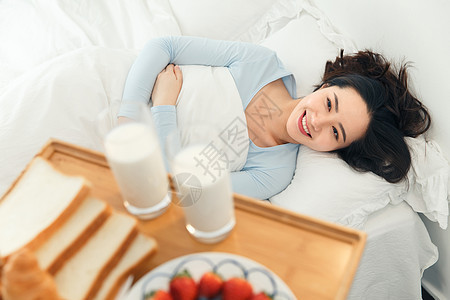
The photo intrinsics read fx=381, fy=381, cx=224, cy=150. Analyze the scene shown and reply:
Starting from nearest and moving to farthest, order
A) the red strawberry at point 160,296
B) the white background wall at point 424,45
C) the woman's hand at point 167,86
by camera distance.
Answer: the red strawberry at point 160,296, the white background wall at point 424,45, the woman's hand at point 167,86

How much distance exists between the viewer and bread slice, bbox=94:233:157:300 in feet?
2.25

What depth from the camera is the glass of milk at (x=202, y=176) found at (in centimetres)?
70

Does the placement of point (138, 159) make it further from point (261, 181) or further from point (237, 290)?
point (261, 181)

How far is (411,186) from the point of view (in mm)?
1321

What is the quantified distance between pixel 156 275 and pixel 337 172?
2.79 feet

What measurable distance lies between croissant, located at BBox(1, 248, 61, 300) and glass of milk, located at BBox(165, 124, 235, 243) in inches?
10.9

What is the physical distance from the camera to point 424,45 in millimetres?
1234

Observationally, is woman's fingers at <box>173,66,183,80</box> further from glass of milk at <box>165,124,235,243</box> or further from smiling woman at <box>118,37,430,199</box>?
glass of milk at <box>165,124,235,243</box>

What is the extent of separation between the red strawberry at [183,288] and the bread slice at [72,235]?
0.64 feet

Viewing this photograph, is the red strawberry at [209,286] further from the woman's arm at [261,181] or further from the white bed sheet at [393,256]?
the white bed sheet at [393,256]

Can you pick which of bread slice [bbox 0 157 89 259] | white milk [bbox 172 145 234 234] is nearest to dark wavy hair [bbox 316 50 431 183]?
white milk [bbox 172 145 234 234]

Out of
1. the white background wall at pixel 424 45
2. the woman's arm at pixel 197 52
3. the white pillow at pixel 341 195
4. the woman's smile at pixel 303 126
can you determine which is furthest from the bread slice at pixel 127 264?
the white background wall at pixel 424 45

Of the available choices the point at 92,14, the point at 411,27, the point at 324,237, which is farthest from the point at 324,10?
the point at 324,237

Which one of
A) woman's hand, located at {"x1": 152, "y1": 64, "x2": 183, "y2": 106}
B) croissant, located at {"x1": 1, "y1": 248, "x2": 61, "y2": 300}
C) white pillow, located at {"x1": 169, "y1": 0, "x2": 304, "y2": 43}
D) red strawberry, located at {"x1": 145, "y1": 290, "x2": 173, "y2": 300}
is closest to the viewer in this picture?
croissant, located at {"x1": 1, "y1": 248, "x2": 61, "y2": 300}
